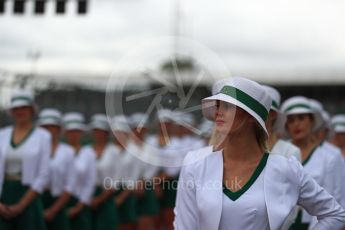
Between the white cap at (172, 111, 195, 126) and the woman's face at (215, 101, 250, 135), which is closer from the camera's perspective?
the woman's face at (215, 101, 250, 135)

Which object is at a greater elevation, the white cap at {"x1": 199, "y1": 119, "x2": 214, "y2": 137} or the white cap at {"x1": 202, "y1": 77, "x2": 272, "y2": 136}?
the white cap at {"x1": 202, "y1": 77, "x2": 272, "y2": 136}

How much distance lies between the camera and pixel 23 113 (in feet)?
22.9

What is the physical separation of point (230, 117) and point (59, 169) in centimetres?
542

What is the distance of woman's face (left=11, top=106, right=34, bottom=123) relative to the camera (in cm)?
695

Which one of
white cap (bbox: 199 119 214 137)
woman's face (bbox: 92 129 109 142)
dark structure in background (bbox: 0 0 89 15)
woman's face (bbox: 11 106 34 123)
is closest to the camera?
woman's face (bbox: 11 106 34 123)

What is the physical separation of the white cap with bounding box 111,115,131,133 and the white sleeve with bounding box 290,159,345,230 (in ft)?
15.2

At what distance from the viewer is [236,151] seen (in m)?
3.65

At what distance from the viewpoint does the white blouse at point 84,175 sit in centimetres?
885

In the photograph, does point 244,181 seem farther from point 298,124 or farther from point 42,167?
point 42,167

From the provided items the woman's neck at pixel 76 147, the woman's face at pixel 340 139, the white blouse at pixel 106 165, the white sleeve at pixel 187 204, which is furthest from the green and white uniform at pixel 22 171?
the woman's face at pixel 340 139

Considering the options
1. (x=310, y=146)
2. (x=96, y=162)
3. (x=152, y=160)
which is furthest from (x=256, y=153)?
(x=152, y=160)

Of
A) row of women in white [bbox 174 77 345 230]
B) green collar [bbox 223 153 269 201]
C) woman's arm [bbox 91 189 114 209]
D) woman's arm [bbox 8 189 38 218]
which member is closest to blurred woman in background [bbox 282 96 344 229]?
row of women in white [bbox 174 77 345 230]

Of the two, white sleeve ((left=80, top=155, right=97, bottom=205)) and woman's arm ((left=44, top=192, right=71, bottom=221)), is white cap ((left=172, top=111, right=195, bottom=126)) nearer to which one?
white sleeve ((left=80, top=155, right=97, bottom=205))

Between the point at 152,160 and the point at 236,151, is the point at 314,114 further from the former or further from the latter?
the point at 152,160
